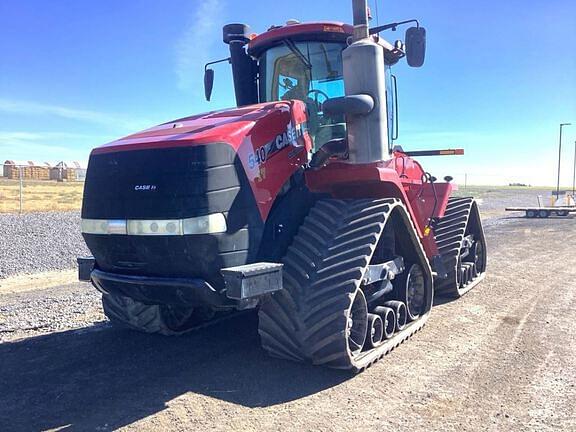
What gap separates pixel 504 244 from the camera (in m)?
13.8

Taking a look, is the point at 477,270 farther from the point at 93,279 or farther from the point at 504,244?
the point at 93,279

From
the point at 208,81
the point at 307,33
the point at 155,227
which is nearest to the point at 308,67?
the point at 307,33

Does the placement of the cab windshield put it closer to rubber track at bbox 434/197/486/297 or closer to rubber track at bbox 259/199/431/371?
rubber track at bbox 259/199/431/371

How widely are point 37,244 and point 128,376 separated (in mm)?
9393

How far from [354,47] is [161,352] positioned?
3347 millimetres

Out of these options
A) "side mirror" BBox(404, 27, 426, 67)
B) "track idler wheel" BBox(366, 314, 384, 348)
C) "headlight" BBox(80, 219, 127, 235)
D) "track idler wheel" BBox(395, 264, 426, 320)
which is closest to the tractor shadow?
"track idler wheel" BBox(366, 314, 384, 348)

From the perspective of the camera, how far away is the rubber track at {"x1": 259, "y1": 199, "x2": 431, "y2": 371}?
4184mm

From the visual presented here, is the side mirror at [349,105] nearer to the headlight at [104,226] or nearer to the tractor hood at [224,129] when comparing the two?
the tractor hood at [224,129]

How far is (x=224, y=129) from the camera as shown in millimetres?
4180

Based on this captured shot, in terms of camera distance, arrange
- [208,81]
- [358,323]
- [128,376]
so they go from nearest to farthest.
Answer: [128,376] → [358,323] → [208,81]

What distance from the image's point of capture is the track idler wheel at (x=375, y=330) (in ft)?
15.6

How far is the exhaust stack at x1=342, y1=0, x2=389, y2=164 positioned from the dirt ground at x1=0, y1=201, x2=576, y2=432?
1911mm

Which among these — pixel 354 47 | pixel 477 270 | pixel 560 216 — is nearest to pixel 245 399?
pixel 354 47

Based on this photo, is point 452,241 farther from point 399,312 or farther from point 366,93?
point 366,93
